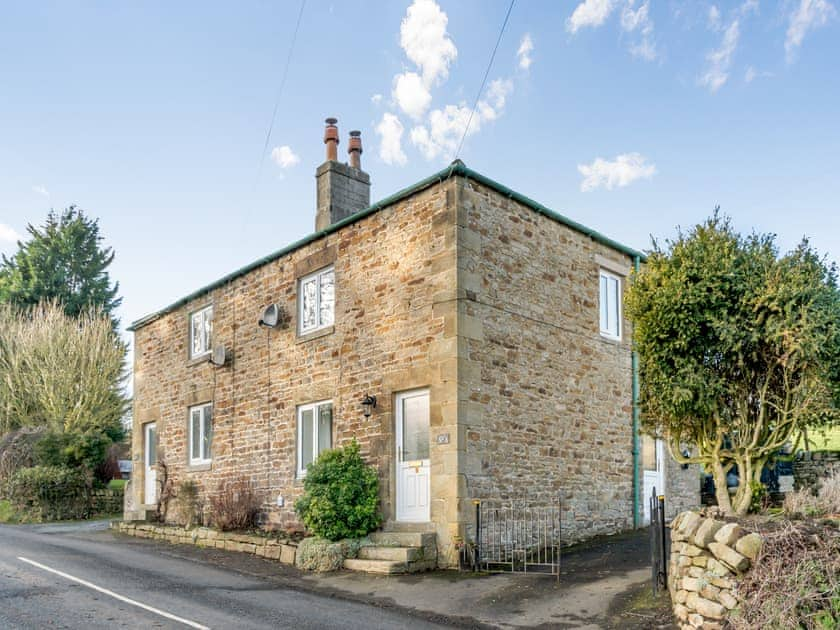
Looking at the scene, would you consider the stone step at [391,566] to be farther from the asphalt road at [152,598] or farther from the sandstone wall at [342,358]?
the asphalt road at [152,598]

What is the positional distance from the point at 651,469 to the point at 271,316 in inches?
345

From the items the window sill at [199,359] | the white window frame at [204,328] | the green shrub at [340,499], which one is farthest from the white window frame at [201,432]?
the green shrub at [340,499]

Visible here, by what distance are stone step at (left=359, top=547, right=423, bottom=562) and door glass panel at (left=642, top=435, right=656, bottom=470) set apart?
669 centimetres

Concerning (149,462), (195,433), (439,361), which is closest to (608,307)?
(439,361)

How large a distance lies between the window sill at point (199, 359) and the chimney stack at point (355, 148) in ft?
18.8

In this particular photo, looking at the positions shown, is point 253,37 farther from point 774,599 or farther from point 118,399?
point 118,399

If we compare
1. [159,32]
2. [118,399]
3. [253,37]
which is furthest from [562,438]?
[118,399]

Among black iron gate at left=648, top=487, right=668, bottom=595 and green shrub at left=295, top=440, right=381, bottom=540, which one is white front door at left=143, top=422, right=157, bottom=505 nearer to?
green shrub at left=295, top=440, right=381, bottom=540

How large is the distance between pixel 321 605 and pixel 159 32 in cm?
875

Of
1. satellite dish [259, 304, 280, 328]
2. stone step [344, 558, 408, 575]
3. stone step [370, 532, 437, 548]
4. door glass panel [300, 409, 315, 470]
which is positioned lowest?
stone step [344, 558, 408, 575]

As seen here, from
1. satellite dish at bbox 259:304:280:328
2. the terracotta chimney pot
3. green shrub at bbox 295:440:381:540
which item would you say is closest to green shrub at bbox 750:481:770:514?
green shrub at bbox 295:440:381:540

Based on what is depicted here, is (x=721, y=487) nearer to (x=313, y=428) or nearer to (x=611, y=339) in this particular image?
(x=611, y=339)

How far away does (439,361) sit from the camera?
1211 cm

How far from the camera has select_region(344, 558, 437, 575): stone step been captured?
1123 cm
